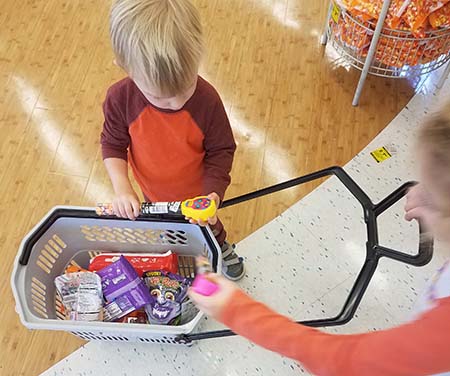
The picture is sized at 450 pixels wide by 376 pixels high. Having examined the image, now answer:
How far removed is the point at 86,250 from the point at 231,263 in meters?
0.41

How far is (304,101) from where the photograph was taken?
6.32 feet

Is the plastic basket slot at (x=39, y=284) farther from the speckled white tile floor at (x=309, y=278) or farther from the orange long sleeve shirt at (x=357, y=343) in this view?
the orange long sleeve shirt at (x=357, y=343)

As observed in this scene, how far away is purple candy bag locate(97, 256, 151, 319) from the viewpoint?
49.6 inches

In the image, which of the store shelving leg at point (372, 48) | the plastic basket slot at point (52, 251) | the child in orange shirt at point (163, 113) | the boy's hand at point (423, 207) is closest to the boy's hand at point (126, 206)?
the child in orange shirt at point (163, 113)

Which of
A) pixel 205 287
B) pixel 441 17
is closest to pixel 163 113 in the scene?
pixel 205 287

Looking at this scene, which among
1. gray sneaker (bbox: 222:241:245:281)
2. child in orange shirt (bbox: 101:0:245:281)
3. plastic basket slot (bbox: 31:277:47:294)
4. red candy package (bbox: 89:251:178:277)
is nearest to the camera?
child in orange shirt (bbox: 101:0:245:281)

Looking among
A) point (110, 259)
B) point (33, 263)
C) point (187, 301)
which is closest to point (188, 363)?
point (187, 301)

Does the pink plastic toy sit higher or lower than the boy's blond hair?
lower

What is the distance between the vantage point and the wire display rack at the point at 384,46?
5.38ft

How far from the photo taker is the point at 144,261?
1.33 meters

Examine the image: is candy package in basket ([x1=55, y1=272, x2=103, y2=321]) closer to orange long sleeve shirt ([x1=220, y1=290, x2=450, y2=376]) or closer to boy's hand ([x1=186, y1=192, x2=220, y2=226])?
boy's hand ([x1=186, y1=192, x2=220, y2=226])

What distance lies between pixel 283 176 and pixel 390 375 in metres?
1.11

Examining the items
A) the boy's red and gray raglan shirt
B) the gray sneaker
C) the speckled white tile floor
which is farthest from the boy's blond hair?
the speckled white tile floor

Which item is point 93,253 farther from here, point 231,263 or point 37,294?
point 231,263
